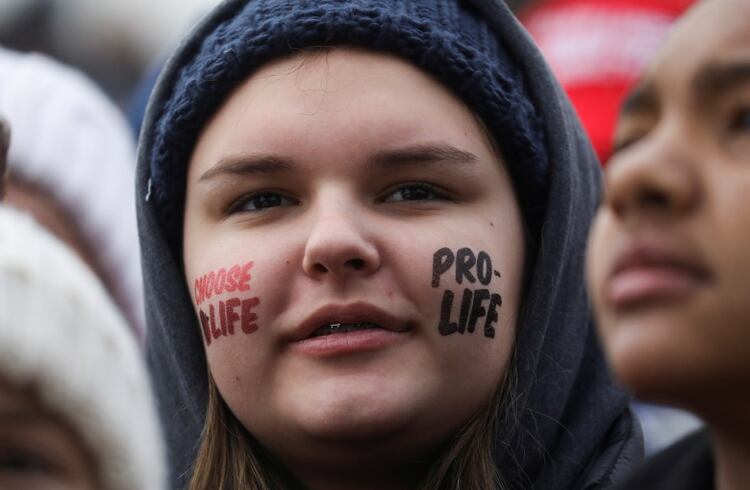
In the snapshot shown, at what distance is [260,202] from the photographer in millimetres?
2439

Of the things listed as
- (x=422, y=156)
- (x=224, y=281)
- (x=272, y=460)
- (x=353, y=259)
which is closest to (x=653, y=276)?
(x=353, y=259)

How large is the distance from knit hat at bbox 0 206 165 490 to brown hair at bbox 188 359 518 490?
0.57 m

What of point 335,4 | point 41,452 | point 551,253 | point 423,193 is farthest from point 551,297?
point 41,452

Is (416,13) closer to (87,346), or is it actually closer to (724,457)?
(87,346)

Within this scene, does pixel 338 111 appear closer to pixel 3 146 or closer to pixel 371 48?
pixel 371 48

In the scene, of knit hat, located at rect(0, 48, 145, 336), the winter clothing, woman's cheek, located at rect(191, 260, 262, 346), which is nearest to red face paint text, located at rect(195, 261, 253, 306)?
woman's cheek, located at rect(191, 260, 262, 346)

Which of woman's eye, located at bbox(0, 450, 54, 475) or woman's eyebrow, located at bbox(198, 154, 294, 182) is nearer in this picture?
woman's eye, located at bbox(0, 450, 54, 475)

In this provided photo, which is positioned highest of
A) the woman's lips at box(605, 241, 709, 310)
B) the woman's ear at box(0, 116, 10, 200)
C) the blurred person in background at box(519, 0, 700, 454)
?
the blurred person in background at box(519, 0, 700, 454)

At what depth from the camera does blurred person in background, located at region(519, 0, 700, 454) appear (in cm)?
514

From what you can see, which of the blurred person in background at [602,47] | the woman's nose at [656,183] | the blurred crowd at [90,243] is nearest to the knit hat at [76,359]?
the blurred crowd at [90,243]

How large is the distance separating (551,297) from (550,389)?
19 cm

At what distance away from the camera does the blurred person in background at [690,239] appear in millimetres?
1328

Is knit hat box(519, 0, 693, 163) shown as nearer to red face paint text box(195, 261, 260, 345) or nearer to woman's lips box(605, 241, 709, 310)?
red face paint text box(195, 261, 260, 345)

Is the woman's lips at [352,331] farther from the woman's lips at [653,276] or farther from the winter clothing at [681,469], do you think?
the woman's lips at [653,276]
